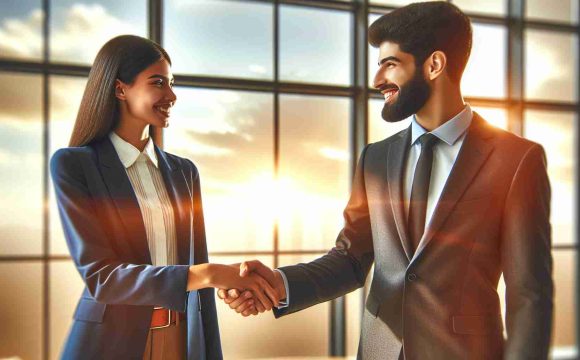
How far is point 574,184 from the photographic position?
165 inches

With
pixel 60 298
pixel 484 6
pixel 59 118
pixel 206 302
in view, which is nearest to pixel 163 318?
pixel 206 302

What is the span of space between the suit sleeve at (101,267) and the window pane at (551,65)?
320 centimetres

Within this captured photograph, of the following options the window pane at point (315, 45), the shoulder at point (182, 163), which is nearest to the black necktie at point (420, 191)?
the shoulder at point (182, 163)

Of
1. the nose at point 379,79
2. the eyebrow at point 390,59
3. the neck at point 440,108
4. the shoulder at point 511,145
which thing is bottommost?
the shoulder at point 511,145

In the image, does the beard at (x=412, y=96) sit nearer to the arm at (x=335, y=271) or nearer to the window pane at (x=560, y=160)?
the arm at (x=335, y=271)

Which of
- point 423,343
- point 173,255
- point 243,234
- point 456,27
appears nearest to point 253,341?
point 243,234

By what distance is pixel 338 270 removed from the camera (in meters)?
1.89

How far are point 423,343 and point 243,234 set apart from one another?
197 cm

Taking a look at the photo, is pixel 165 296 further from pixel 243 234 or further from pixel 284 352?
pixel 284 352

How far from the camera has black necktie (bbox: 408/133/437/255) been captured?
1.58 metres

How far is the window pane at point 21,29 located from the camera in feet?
9.64

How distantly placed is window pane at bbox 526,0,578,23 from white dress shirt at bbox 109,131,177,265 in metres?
3.23

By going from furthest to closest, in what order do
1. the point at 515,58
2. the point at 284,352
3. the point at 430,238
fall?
1. the point at 515,58
2. the point at 284,352
3. the point at 430,238

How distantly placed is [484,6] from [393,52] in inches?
102
